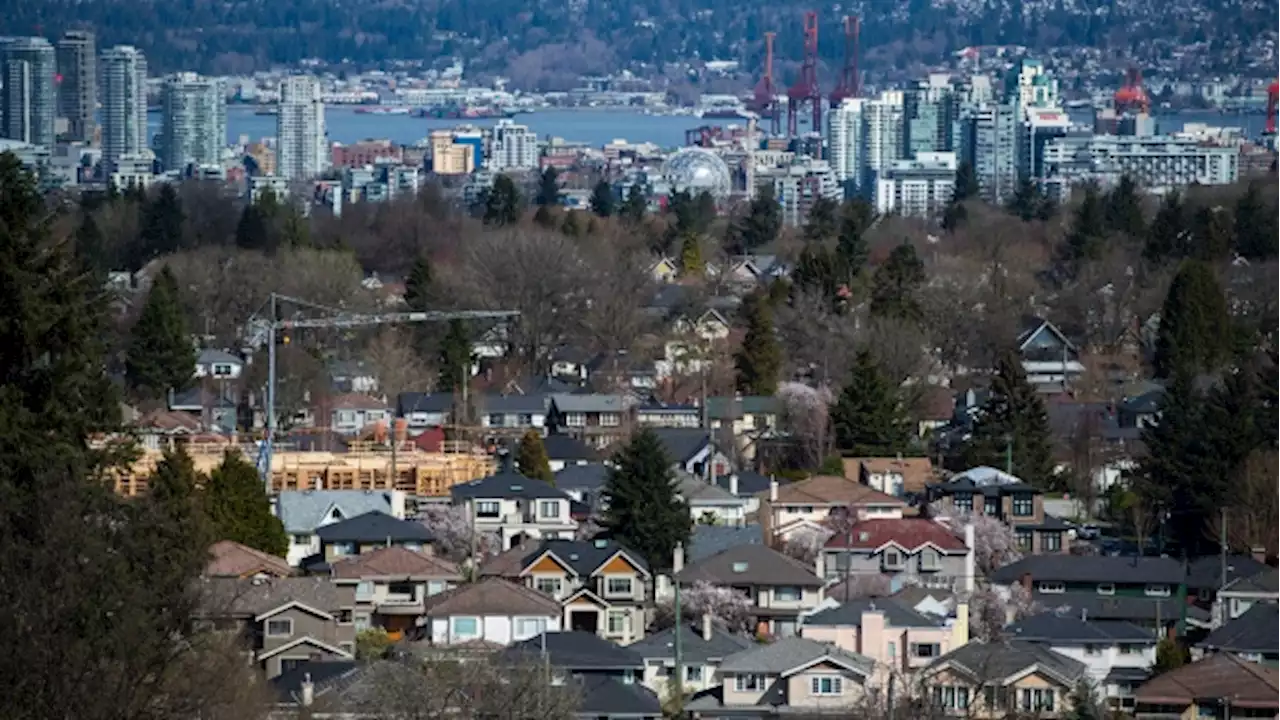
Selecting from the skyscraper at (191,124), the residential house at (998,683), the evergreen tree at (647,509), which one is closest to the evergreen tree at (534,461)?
the evergreen tree at (647,509)

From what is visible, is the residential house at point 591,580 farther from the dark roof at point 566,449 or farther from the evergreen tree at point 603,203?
the evergreen tree at point 603,203

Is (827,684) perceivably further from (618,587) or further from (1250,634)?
(618,587)

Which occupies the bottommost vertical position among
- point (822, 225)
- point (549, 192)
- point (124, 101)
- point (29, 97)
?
point (124, 101)

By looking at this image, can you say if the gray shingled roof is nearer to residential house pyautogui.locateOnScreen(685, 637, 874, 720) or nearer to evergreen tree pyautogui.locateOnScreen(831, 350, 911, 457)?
residential house pyautogui.locateOnScreen(685, 637, 874, 720)

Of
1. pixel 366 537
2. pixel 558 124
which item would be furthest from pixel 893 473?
pixel 558 124

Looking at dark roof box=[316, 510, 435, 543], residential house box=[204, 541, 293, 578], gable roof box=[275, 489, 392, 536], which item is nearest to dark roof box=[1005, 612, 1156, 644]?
residential house box=[204, 541, 293, 578]
